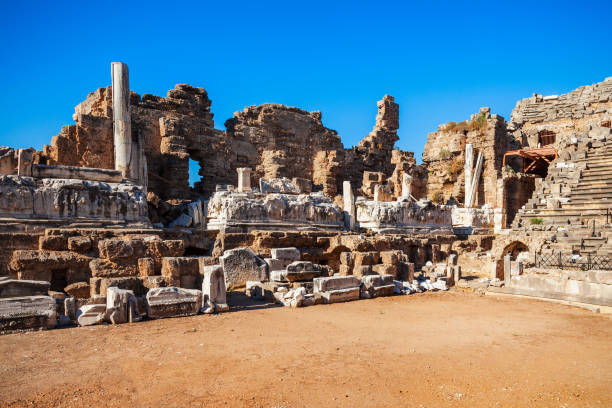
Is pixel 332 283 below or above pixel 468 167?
below

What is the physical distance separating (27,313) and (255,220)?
5.24 meters

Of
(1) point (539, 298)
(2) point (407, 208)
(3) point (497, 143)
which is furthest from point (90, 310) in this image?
(3) point (497, 143)

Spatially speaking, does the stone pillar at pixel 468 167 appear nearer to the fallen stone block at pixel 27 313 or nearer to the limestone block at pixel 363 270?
the limestone block at pixel 363 270

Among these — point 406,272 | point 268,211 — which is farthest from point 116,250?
point 406,272

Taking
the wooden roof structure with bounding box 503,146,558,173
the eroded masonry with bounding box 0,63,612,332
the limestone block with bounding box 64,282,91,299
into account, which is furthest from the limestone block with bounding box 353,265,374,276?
the wooden roof structure with bounding box 503,146,558,173

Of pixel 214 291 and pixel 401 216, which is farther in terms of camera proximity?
pixel 401 216

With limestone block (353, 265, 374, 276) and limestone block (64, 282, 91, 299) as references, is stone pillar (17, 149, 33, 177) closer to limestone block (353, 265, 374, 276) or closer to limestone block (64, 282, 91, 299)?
limestone block (64, 282, 91, 299)

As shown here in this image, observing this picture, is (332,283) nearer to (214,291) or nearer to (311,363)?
(214,291)

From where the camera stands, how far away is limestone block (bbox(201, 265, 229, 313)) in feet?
20.0

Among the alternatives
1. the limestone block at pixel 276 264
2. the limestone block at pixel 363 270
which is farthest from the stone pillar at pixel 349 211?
the limestone block at pixel 276 264

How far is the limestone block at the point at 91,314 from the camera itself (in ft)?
17.1

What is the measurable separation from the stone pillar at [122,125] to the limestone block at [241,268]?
4.90 meters

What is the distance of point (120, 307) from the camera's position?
539 centimetres

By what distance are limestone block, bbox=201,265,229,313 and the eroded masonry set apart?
0.03 m
